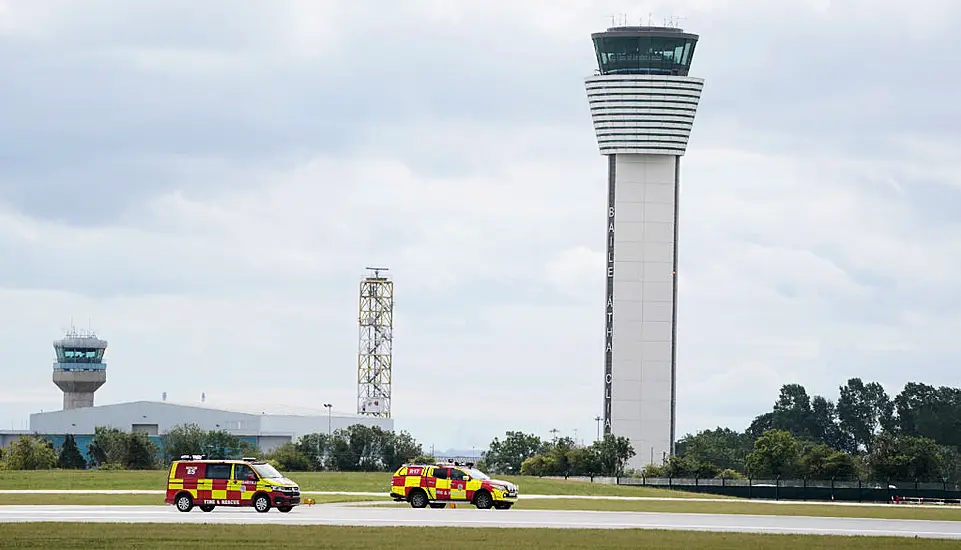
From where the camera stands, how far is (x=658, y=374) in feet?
618

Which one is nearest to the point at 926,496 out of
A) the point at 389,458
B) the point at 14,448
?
the point at 389,458

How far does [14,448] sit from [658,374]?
251 feet

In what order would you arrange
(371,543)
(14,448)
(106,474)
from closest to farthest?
(371,543) < (106,474) < (14,448)

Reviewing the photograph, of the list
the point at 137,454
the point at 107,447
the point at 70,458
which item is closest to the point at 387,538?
the point at 137,454

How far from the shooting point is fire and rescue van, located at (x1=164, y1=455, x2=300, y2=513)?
5912cm

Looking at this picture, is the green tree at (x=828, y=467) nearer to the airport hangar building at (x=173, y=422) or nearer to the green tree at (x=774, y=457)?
the green tree at (x=774, y=457)

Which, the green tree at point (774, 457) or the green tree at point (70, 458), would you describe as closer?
the green tree at point (774, 457)

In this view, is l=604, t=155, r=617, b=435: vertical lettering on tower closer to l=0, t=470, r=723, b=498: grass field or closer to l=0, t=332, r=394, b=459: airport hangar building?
l=0, t=332, r=394, b=459: airport hangar building

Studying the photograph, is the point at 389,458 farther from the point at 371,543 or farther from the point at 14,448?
the point at 371,543

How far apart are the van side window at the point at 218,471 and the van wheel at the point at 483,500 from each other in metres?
10.8

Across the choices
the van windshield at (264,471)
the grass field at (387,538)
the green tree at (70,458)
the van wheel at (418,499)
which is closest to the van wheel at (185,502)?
the van windshield at (264,471)

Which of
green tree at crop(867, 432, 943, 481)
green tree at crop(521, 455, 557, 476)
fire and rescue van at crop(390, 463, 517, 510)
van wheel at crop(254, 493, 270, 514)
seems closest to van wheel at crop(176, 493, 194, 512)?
van wheel at crop(254, 493, 270, 514)

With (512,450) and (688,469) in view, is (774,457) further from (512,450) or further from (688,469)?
(512,450)

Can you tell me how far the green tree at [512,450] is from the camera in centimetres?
18438
